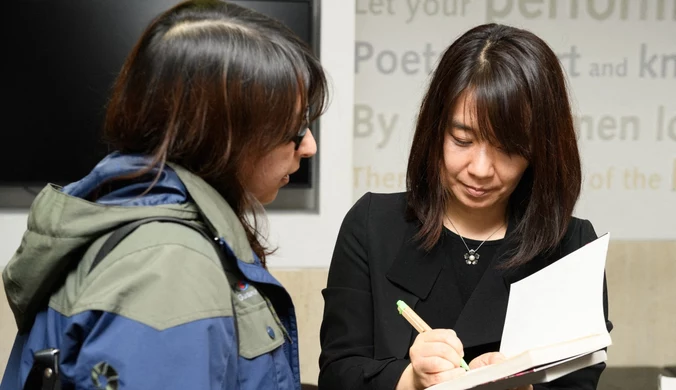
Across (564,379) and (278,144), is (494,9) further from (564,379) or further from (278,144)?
(278,144)

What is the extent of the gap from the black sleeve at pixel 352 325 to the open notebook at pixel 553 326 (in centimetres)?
24

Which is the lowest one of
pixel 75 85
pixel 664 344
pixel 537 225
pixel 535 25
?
pixel 664 344

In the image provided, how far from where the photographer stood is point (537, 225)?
4.99 feet

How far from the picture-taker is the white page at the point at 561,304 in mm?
1170

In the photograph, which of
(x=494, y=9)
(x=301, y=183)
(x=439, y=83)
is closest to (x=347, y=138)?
(x=301, y=183)

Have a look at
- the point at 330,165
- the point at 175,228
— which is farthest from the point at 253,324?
the point at 330,165

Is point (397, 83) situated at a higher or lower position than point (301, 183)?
higher

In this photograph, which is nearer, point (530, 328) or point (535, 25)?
point (530, 328)

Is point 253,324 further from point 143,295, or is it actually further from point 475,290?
point 475,290

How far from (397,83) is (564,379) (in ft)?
6.62

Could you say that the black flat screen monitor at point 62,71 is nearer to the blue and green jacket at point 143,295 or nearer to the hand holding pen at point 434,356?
the hand holding pen at point 434,356

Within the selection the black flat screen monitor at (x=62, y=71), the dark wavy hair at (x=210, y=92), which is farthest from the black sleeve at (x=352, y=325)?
the black flat screen monitor at (x=62, y=71)

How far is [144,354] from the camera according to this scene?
773mm

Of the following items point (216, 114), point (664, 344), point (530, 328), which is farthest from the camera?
point (664, 344)
